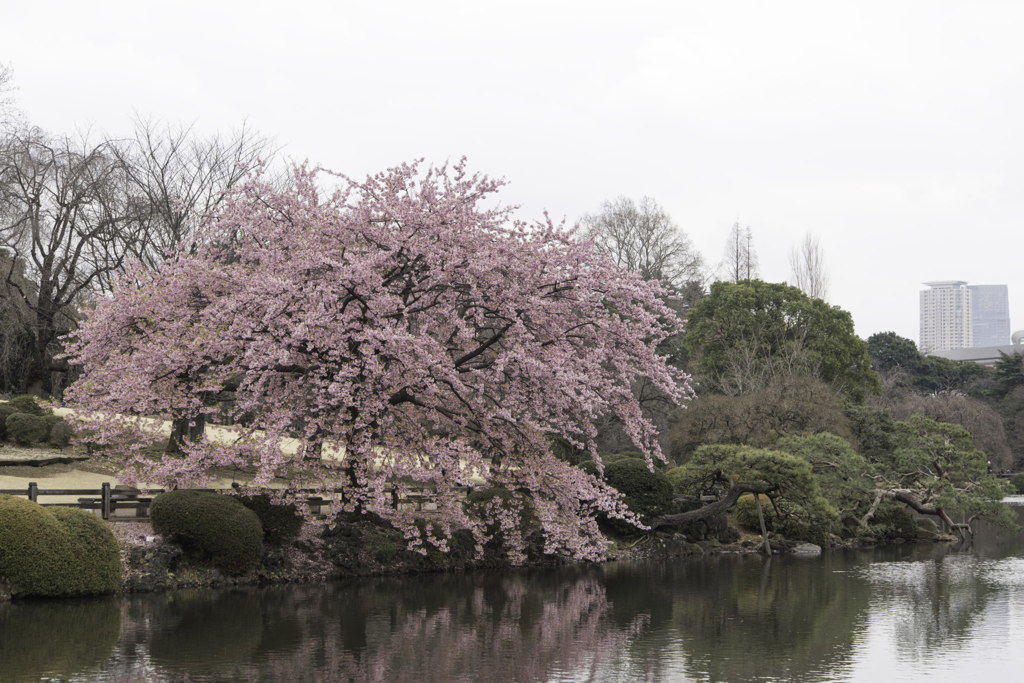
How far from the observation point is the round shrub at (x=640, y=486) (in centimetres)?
3120

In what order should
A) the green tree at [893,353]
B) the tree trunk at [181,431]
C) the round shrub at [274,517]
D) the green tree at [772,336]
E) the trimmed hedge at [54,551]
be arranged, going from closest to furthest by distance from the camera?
the trimmed hedge at [54,551], the round shrub at [274,517], the tree trunk at [181,431], the green tree at [772,336], the green tree at [893,353]

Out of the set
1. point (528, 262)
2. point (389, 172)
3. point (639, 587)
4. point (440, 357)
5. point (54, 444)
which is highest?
point (389, 172)

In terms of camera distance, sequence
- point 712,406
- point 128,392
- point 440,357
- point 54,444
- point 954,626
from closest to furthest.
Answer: point 954,626
point 440,357
point 128,392
point 54,444
point 712,406

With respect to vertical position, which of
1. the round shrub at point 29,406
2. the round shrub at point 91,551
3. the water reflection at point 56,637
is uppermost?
the round shrub at point 29,406

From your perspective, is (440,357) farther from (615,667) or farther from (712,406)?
(712,406)

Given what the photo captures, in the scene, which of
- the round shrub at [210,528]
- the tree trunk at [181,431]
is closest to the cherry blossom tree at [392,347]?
the round shrub at [210,528]

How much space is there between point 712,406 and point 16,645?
28.3m

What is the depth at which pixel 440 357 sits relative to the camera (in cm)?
2111

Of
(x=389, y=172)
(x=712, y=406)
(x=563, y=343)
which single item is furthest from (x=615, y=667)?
(x=712, y=406)

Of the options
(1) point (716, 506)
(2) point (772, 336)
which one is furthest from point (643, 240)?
(1) point (716, 506)

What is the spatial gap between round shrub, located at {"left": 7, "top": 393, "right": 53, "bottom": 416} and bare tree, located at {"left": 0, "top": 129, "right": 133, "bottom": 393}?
11.3ft

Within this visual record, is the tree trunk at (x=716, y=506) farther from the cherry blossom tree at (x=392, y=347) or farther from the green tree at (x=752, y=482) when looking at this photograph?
the cherry blossom tree at (x=392, y=347)

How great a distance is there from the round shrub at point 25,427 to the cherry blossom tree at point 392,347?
38.7 ft

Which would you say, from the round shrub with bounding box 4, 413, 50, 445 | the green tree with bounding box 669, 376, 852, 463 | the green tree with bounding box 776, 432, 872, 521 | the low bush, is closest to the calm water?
the green tree with bounding box 776, 432, 872, 521
